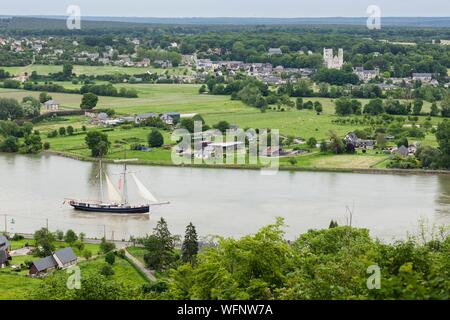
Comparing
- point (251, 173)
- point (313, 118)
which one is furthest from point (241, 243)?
point (313, 118)

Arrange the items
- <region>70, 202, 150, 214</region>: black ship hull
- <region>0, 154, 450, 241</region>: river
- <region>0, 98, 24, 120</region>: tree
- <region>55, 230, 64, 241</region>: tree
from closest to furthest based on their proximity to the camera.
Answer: <region>55, 230, 64, 241</region>: tree → <region>0, 154, 450, 241</region>: river → <region>70, 202, 150, 214</region>: black ship hull → <region>0, 98, 24, 120</region>: tree

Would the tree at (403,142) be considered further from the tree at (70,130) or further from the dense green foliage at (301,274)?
the dense green foliage at (301,274)

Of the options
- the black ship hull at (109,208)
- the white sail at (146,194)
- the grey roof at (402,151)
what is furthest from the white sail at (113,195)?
the grey roof at (402,151)

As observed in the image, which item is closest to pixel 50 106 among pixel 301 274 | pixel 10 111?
pixel 10 111

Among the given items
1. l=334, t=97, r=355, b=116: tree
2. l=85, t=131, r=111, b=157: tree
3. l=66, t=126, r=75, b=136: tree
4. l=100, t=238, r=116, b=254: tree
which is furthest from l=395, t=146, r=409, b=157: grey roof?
l=100, t=238, r=116, b=254: tree

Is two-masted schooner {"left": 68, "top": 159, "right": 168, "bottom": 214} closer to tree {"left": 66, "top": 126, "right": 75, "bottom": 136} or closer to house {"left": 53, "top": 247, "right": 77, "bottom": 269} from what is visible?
house {"left": 53, "top": 247, "right": 77, "bottom": 269}
